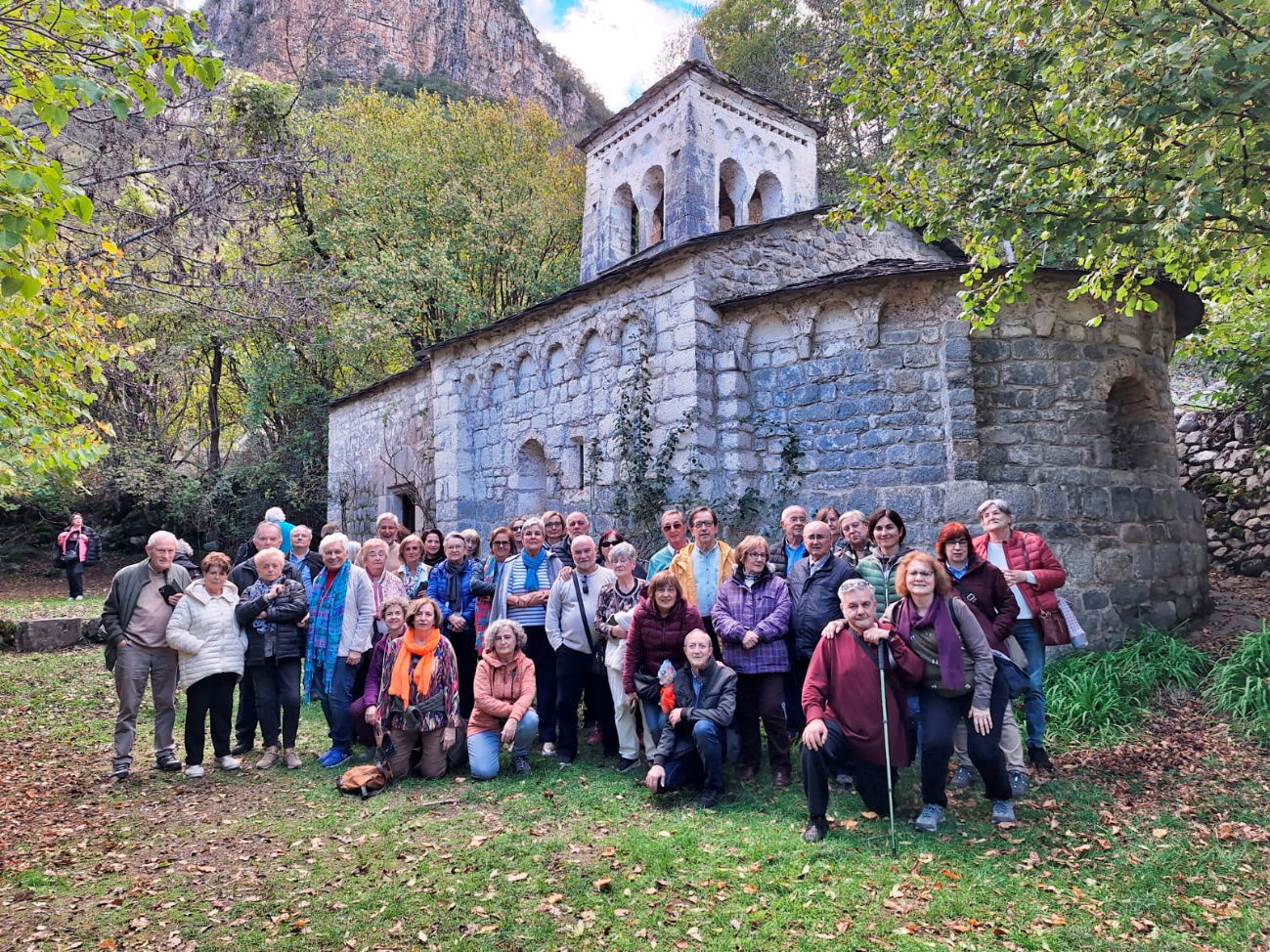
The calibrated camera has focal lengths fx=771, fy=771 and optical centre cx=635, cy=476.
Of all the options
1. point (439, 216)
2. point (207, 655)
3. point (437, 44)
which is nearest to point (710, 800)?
point (207, 655)

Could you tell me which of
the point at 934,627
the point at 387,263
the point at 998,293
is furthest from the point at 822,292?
the point at 387,263

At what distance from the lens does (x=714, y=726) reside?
470 centimetres

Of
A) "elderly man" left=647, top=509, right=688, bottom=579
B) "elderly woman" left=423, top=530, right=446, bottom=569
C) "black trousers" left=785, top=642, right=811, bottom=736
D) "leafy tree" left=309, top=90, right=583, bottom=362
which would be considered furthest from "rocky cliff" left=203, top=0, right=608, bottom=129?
"black trousers" left=785, top=642, right=811, bottom=736

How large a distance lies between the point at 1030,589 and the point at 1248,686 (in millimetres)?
2241

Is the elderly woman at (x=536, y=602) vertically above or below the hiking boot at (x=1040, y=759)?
above

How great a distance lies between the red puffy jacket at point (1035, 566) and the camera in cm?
499

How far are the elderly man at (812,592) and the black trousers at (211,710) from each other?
13.1 ft

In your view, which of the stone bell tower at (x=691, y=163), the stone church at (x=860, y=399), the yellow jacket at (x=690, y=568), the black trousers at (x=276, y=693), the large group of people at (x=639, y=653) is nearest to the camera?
the large group of people at (x=639, y=653)

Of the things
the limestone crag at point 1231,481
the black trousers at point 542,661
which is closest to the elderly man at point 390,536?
the black trousers at point 542,661

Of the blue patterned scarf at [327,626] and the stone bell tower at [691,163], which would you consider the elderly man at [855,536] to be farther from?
the stone bell tower at [691,163]

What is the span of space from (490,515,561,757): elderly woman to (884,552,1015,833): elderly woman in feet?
8.74

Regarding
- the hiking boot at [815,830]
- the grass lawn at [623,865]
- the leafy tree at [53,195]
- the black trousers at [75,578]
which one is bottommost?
the grass lawn at [623,865]

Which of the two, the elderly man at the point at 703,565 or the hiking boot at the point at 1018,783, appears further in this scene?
the elderly man at the point at 703,565

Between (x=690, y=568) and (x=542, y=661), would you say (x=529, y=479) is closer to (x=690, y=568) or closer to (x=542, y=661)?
(x=542, y=661)
